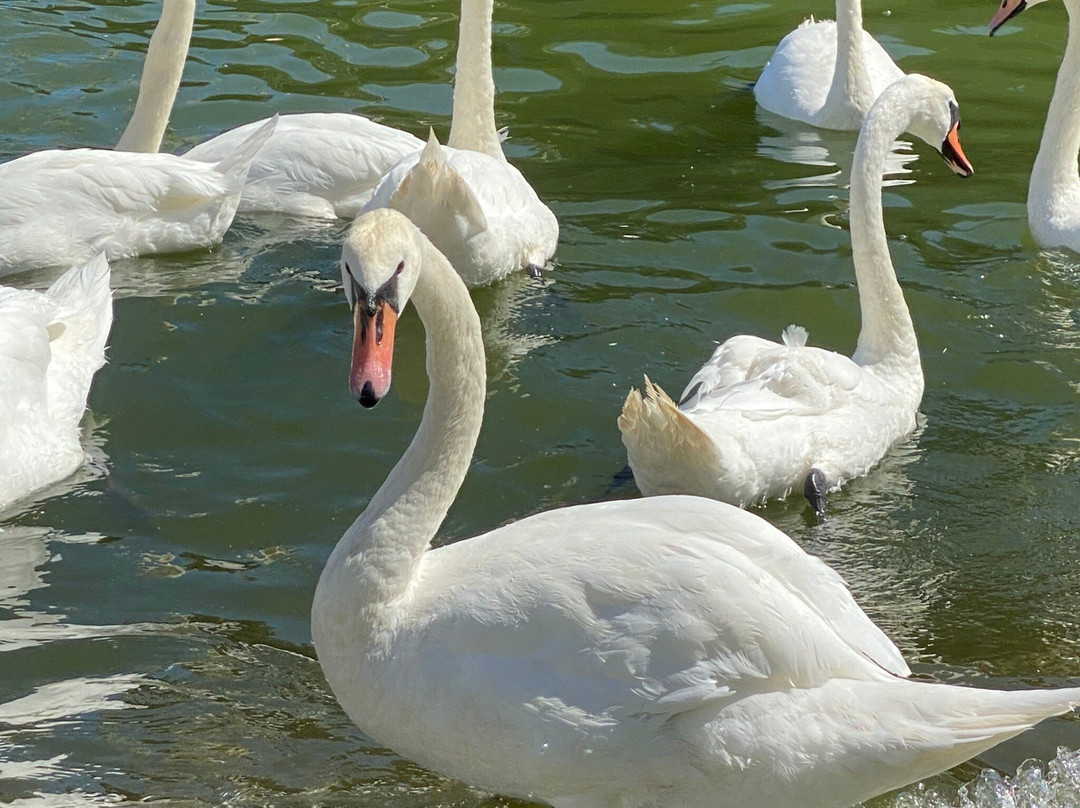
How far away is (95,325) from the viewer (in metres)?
6.09

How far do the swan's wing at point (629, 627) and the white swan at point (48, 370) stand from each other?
2280mm

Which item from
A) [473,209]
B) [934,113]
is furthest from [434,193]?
[934,113]

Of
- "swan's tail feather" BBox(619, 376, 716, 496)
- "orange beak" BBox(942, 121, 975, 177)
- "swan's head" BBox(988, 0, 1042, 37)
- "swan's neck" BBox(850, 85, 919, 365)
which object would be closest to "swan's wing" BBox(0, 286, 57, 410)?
"swan's tail feather" BBox(619, 376, 716, 496)

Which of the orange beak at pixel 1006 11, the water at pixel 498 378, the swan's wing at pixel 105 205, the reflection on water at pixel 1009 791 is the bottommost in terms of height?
the reflection on water at pixel 1009 791

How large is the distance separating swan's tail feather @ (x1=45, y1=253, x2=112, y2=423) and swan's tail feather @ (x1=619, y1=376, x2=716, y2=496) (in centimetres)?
210

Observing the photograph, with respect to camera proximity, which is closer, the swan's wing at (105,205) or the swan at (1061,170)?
the swan's wing at (105,205)

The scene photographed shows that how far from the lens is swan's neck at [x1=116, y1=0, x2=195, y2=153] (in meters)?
7.77

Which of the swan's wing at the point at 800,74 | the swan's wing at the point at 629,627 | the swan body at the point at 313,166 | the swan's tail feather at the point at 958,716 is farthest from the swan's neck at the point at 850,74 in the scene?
the swan's tail feather at the point at 958,716

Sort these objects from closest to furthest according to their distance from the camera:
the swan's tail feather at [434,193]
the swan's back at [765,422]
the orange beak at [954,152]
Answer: the swan's back at [765,422] < the swan's tail feather at [434,193] < the orange beak at [954,152]

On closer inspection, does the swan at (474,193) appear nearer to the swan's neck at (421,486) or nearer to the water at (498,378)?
the water at (498,378)

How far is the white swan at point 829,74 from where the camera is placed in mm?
9086

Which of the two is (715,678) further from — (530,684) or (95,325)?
(95,325)

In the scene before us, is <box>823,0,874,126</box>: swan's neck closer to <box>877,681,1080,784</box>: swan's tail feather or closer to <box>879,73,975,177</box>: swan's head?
<box>879,73,975,177</box>: swan's head

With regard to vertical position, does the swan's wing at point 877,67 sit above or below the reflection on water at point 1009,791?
above
